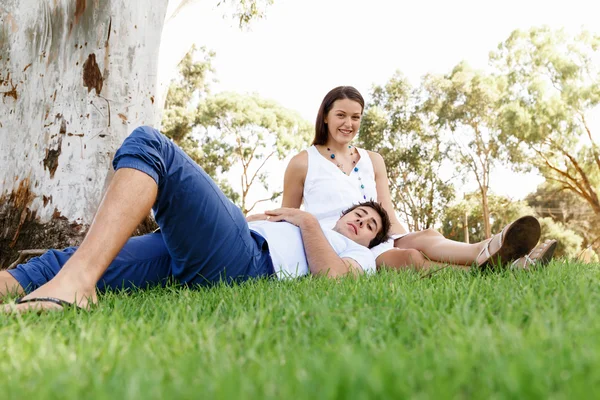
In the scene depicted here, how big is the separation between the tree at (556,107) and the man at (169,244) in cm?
1779

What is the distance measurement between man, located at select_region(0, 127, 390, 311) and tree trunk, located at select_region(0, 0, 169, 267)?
1.44 meters

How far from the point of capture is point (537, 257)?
3311mm

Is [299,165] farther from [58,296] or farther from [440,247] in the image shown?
[58,296]

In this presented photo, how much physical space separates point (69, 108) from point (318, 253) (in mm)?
2615

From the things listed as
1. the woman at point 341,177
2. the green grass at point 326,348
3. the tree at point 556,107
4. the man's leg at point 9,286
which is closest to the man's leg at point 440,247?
the woman at point 341,177

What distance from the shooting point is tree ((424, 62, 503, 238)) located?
72.7ft

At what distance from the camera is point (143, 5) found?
4832 mm

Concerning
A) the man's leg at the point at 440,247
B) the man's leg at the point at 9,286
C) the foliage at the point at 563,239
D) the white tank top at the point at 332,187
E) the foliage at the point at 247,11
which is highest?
the foliage at the point at 247,11

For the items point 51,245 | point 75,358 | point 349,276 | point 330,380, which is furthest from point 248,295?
point 51,245

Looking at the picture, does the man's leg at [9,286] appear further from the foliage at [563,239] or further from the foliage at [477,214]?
the foliage at [477,214]

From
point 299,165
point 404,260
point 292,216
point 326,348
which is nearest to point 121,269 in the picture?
point 292,216

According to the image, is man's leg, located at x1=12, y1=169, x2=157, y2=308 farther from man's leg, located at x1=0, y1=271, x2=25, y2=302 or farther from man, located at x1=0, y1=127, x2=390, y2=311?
man's leg, located at x1=0, y1=271, x2=25, y2=302

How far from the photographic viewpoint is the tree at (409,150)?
23641mm

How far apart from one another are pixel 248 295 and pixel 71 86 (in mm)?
3115
